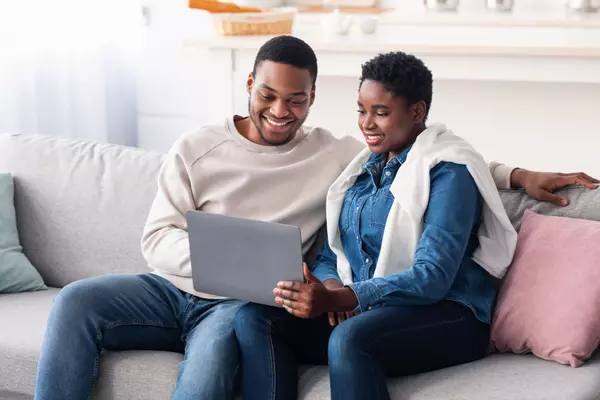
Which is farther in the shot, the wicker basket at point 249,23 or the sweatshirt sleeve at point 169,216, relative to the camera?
the wicker basket at point 249,23

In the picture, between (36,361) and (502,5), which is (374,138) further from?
(502,5)

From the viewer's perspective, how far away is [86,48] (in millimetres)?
3906

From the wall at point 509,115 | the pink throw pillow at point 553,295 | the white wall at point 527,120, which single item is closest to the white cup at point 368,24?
the wall at point 509,115

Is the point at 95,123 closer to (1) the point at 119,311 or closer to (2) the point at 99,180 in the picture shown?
(2) the point at 99,180

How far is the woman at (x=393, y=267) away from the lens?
1.77 meters

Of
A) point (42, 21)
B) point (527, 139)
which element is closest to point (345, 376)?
point (527, 139)

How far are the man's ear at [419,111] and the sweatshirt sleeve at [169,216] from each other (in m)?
0.53

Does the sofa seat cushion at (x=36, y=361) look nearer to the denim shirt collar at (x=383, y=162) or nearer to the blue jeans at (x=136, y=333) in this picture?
the blue jeans at (x=136, y=333)

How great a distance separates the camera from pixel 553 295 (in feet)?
6.22

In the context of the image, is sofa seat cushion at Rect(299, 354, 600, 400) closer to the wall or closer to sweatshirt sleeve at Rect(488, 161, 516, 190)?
sweatshirt sleeve at Rect(488, 161, 516, 190)

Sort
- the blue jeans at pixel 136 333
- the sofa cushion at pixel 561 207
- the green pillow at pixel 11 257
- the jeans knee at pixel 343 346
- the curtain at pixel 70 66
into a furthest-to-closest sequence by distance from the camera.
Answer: the curtain at pixel 70 66 → the green pillow at pixel 11 257 → the sofa cushion at pixel 561 207 → the blue jeans at pixel 136 333 → the jeans knee at pixel 343 346

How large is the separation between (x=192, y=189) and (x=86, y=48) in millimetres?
1972

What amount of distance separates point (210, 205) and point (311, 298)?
1.60 ft

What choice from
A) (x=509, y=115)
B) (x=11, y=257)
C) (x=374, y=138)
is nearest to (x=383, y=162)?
(x=374, y=138)
